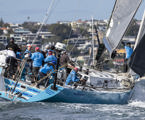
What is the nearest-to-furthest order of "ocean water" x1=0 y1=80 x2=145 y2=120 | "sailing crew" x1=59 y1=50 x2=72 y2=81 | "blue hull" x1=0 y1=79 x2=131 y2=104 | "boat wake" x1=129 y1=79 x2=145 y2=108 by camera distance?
"ocean water" x1=0 y1=80 x2=145 y2=120 < "blue hull" x1=0 y1=79 x2=131 y2=104 < "boat wake" x1=129 y1=79 x2=145 y2=108 < "sailing crew" x1=59 y1=50 x2=72 y2=81

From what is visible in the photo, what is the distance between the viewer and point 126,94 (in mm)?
→ 14062

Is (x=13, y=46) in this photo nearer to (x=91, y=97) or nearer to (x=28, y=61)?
(x=28, y=61)

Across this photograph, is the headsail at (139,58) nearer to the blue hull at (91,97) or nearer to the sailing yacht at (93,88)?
the sailing yacht at (93,88)

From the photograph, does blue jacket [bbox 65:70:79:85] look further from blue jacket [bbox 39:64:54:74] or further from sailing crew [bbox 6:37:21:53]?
sailing crew [bbox 6:37:21:53]

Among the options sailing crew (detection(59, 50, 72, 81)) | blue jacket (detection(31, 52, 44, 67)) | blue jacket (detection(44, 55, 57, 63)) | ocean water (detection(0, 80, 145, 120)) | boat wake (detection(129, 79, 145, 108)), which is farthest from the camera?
sailing crew (detection(59, 50, 72, 81))

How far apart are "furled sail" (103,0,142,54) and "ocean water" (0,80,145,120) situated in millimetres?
1894

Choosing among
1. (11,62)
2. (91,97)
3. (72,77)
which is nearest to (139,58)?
(91,97)

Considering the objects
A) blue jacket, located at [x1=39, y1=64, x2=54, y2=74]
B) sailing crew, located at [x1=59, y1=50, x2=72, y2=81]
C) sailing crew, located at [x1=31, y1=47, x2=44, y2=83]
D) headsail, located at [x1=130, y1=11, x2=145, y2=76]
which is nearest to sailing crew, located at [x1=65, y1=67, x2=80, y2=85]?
sailing crew, located at [x1=59, y1=50, x2=72, y2=81]

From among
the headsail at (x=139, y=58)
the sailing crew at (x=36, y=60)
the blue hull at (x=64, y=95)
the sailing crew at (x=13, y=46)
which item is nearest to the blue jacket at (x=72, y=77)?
the blue hull at (x=64, y=95)

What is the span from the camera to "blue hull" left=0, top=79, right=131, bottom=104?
1353 centimetres

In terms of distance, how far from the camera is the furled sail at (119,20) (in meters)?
13.8

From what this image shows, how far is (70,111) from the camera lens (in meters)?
12.2

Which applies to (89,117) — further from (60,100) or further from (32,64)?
(32,64)

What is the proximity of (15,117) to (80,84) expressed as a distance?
2.93m
